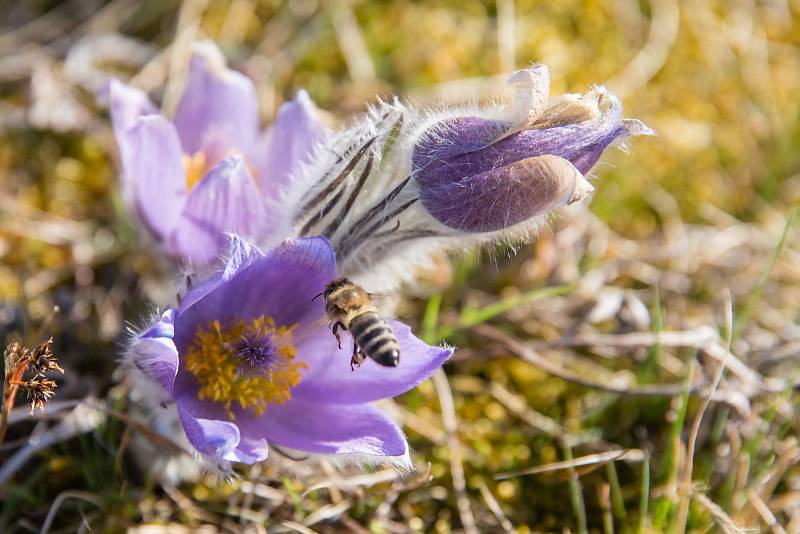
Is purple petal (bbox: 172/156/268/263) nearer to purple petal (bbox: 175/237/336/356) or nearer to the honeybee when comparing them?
purple petal (bbox: 175/237/336/356)

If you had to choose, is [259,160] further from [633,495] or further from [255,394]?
[633,495]

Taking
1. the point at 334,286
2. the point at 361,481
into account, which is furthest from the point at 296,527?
the point at 334,286

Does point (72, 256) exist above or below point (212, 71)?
below

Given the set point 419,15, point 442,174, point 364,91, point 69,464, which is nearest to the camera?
point 442,174

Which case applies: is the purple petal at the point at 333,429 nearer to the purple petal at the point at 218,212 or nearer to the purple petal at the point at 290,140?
the purple petal at the point at 218,212

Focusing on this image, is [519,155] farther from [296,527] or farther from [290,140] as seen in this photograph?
[296,527]

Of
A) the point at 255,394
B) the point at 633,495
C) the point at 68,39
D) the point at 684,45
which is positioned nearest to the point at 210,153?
the point at 255,394
